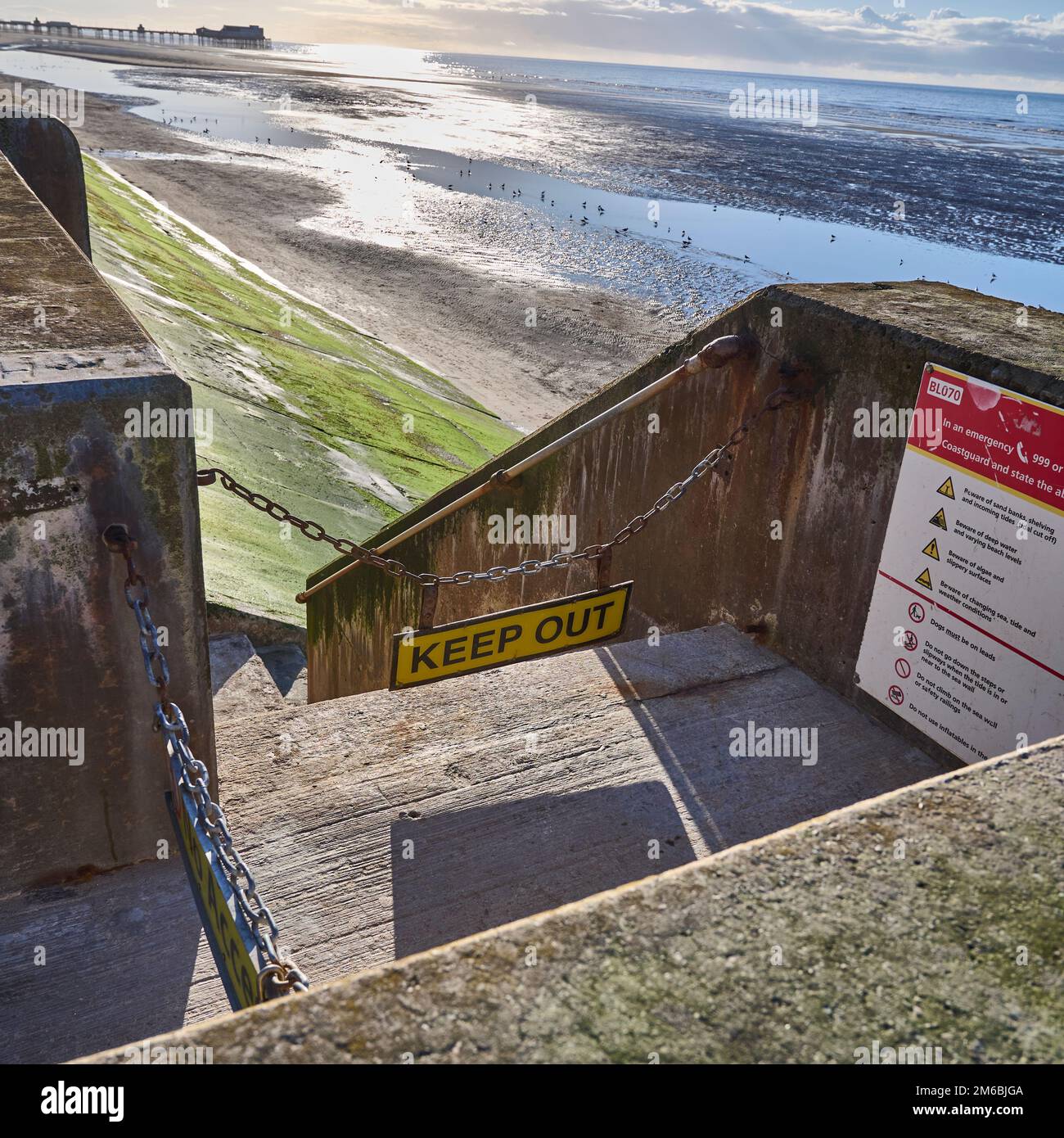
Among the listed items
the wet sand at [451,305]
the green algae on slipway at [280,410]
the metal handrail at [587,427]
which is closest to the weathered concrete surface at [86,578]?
the green algae on slipway at [280,410]

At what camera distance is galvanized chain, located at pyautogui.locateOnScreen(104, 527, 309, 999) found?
2088mm

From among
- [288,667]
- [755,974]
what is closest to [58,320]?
[755,974]

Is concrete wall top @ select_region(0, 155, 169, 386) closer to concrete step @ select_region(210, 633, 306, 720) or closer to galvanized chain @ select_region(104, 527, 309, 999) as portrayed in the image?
galvanized chain @ select_region(104, 527, 309, 999)

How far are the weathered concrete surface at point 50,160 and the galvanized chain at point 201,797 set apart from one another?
5379 mm

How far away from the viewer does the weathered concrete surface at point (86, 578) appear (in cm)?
276

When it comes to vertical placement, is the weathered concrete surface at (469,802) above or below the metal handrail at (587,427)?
below

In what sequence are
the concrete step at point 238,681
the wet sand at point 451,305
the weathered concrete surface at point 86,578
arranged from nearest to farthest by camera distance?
the weathered concrete surface at point 86,578 → the concrete step at point 238,681 → the wet sand at point 451,305

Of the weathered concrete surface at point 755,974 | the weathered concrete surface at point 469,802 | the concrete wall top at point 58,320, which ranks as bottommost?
the weathered concrete surface at point 469,802

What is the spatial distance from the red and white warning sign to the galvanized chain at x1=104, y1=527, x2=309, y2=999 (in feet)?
8.49

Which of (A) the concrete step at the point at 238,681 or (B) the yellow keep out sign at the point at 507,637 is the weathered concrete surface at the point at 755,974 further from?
(A) the concrete step at the point at 238,681

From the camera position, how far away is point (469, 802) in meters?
3.86

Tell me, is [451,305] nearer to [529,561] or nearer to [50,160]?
[50,160]

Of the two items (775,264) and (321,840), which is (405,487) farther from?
(775,264)

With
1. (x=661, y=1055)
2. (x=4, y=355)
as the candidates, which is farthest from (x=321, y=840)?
(x=661, y=1055)
